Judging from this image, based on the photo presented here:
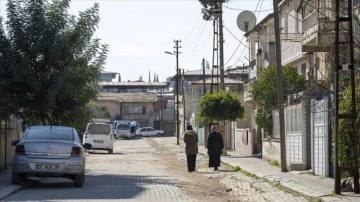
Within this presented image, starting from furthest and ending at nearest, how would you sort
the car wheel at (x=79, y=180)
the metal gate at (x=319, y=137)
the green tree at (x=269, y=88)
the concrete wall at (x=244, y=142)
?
1. the concrete wall at (x=244, y=142)
2. the green tree at (x=269, y=88)
3. the metal gate at (x=319, y=137)
4. the car wheel at (x=79, y=180)

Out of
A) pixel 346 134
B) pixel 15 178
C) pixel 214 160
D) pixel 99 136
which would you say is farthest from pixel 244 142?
pixel 15 178

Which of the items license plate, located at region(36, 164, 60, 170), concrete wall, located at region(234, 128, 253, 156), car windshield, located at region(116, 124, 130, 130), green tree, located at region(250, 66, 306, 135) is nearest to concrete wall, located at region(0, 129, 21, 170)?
license plate, located at region(36, 164, 60, 170)

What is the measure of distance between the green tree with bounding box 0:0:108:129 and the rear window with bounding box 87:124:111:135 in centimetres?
2139

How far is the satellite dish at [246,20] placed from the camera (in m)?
32.6

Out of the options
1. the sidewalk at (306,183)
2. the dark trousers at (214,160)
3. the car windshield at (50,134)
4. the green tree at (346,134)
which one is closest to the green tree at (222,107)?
the dark trousers at (214,160)

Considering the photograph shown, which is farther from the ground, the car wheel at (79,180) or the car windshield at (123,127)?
the car windshield at (123,127)

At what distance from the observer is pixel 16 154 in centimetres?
1906

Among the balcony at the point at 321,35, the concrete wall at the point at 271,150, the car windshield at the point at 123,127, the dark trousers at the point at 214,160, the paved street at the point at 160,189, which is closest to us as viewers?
the paved street at the point at 160,189

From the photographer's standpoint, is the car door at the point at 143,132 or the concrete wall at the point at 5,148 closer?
the concrete wall at the point at 5,148

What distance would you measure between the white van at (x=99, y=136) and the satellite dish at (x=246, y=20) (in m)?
18.2

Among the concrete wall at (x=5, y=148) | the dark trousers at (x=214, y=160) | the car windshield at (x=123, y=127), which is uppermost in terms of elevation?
the car windshield at (x=123, y=127)

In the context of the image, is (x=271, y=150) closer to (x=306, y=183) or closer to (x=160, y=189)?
(x=306, y=183)

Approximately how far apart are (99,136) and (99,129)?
0.47 meters

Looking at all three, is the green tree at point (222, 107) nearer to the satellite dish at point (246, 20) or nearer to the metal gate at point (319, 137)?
the satellite dish at point (246, 20)
